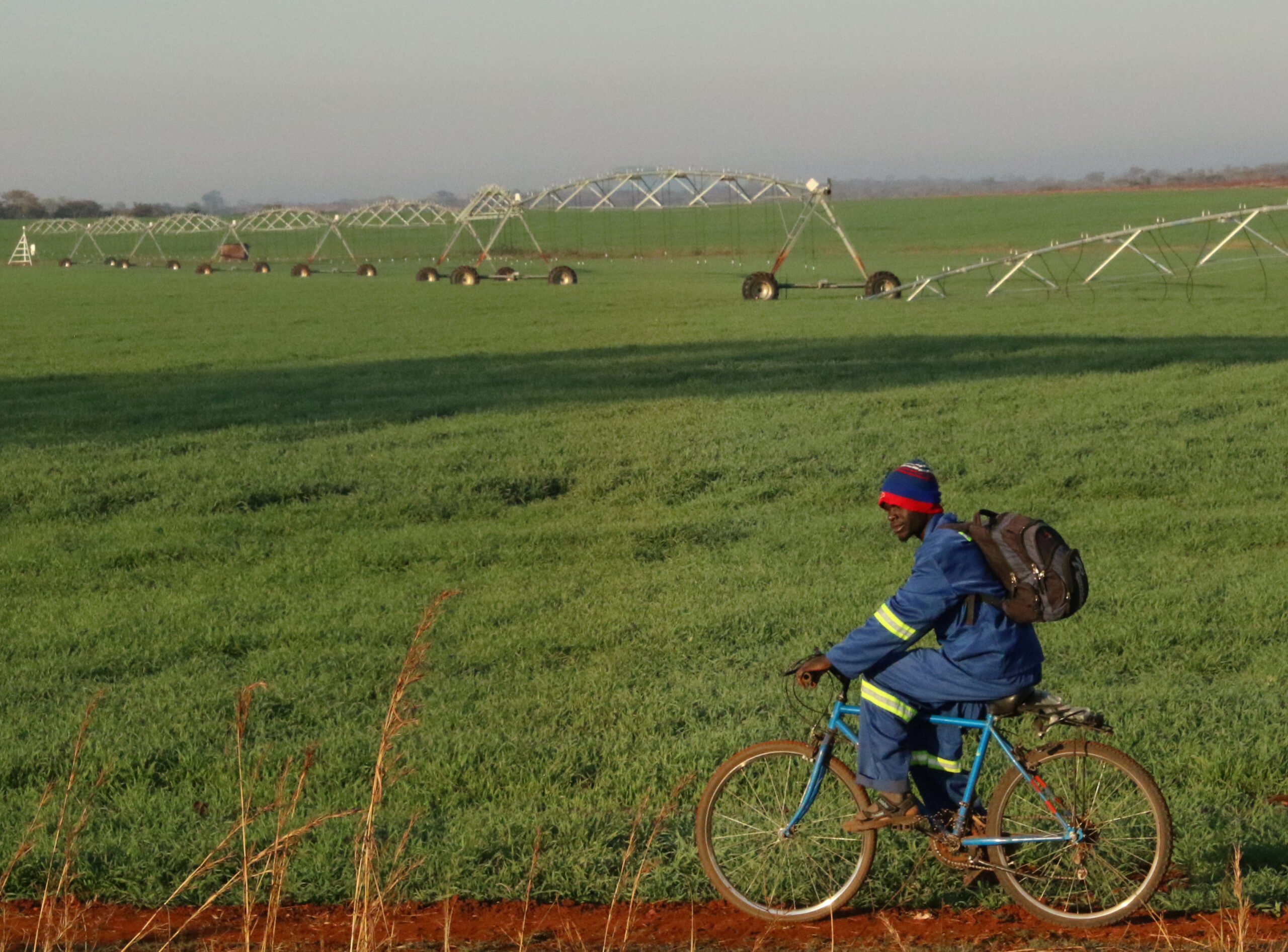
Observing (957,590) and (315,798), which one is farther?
(315,798)

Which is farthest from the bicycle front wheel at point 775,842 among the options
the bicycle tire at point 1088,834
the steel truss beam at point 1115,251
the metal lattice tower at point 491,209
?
the metal lattice tower at point 491,209

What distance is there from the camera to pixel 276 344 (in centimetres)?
2911

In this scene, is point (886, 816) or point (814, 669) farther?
point (886, 816)

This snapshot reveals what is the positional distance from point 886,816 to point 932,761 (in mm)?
277

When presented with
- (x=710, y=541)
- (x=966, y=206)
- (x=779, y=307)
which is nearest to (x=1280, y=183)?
(x=966, y=206)

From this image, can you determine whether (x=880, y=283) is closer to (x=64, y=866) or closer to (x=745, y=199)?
(x=745, y=199)

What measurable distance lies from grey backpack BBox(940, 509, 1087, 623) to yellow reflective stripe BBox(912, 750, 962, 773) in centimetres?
67

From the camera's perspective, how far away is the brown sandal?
4766mm

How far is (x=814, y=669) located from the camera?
4.64 metres

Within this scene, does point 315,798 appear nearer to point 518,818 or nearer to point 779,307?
point 518,818

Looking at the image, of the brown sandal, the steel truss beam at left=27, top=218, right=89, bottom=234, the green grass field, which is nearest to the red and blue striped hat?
the brown sandal

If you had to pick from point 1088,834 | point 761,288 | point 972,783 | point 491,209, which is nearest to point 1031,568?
point 972,783

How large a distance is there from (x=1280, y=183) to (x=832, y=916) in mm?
136891

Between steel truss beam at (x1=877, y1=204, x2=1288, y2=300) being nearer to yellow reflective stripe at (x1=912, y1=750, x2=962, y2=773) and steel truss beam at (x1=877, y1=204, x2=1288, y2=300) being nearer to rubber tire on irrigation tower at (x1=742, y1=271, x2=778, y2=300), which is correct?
rubber tire on irrigation tower at (x1=742, y1=271, x2=778, y2=300)
